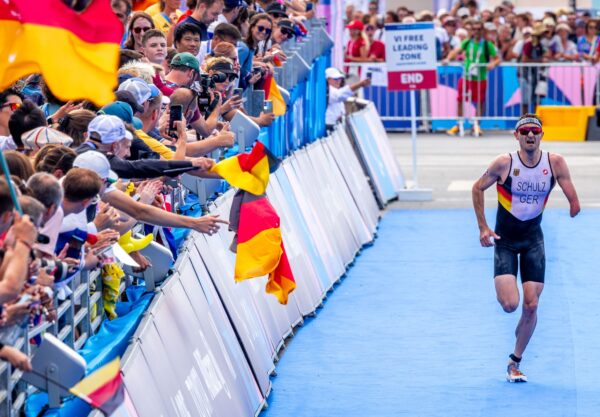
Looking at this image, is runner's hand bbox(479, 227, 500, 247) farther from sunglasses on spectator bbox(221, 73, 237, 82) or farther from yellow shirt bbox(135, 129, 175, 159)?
yellow shirt bbox(135, 129, 175, 159)

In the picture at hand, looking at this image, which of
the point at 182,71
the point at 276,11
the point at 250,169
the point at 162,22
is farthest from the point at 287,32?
the point at 250,169

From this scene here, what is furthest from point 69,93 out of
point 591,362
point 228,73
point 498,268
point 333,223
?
point 333,223

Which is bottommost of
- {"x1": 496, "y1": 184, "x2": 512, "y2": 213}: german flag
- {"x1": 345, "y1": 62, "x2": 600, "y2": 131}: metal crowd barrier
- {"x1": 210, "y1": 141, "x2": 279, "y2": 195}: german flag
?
{"x1": 345, "y1": 62, "x2": 600, "y2": 131}: metal crowd barrier

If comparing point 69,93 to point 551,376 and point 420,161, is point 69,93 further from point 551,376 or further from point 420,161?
point 420,161

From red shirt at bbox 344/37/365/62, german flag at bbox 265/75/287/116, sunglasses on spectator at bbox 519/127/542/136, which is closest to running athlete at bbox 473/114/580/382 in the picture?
sunglasses on spectator at bbox 519/127/542/136

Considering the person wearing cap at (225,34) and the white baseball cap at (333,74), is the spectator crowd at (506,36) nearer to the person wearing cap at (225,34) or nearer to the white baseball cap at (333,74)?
the white baseball cap at (333,74)

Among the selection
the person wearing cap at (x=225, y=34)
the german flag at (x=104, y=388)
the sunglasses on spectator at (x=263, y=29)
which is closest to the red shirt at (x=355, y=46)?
the sunglasses on spectator at (x=263, y=29)

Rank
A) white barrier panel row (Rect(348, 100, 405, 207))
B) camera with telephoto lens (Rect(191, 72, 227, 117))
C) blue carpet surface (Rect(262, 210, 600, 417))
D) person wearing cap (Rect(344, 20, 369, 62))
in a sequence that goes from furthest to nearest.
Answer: person wearing cap (Rect(344, 20, 369, 62)), white barrier panel row (Rect(348, 100, 405, 207)), camera with telephoto lens (Rect(191, 72, 227, 117)), blue carpet surface (Rect(262, 210, 600, 417))

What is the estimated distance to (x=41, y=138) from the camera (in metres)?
8.15

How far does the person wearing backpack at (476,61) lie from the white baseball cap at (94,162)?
23.7 metres

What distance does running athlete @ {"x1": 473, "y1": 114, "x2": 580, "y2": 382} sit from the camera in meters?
12.0

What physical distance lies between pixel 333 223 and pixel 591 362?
5.16m

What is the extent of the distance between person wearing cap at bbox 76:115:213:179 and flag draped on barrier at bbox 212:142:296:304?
0.82 m

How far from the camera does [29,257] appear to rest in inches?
238
